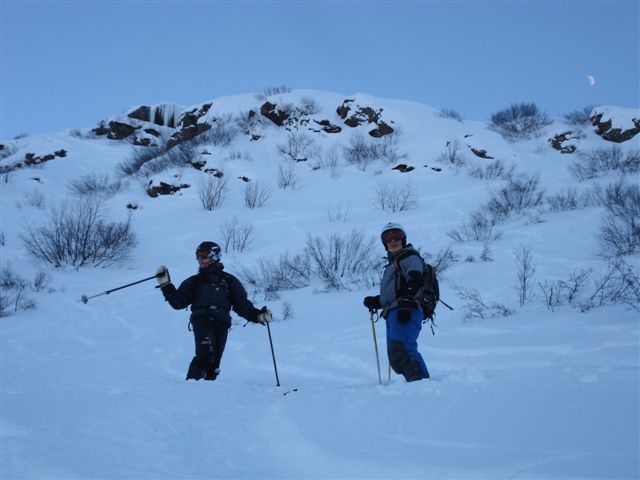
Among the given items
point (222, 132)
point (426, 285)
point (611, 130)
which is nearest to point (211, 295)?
point (426, 285)

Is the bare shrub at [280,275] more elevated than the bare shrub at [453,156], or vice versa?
the bare shrub at [453,156]

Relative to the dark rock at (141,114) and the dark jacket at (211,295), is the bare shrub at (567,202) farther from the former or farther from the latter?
the dark rock at (141,114)

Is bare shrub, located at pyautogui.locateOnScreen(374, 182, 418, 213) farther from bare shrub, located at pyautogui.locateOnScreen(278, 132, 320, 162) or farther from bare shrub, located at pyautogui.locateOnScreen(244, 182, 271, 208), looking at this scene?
bare shrub, located at pyautogui.locateOnScreen(278, 132, 320, 162)

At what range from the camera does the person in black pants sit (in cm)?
406

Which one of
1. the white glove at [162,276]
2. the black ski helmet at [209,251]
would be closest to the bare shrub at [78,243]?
the white glove at [162,276]

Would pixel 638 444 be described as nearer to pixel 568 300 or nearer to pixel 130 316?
pixel 568 300

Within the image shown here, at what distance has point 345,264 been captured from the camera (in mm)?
10188

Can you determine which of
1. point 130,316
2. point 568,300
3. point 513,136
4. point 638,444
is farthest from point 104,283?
point 513,136

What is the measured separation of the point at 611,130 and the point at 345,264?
23.1m

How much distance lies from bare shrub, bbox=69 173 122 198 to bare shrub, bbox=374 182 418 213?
12990 mm

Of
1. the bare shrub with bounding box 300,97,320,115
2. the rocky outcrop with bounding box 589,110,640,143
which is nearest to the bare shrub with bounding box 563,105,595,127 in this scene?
the rocky outcrop with bounding box 589,110,640,143

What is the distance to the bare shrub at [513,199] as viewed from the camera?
13930 millimetres

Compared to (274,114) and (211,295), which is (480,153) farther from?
(211,295)

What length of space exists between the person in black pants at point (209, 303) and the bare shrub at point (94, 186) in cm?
1838
